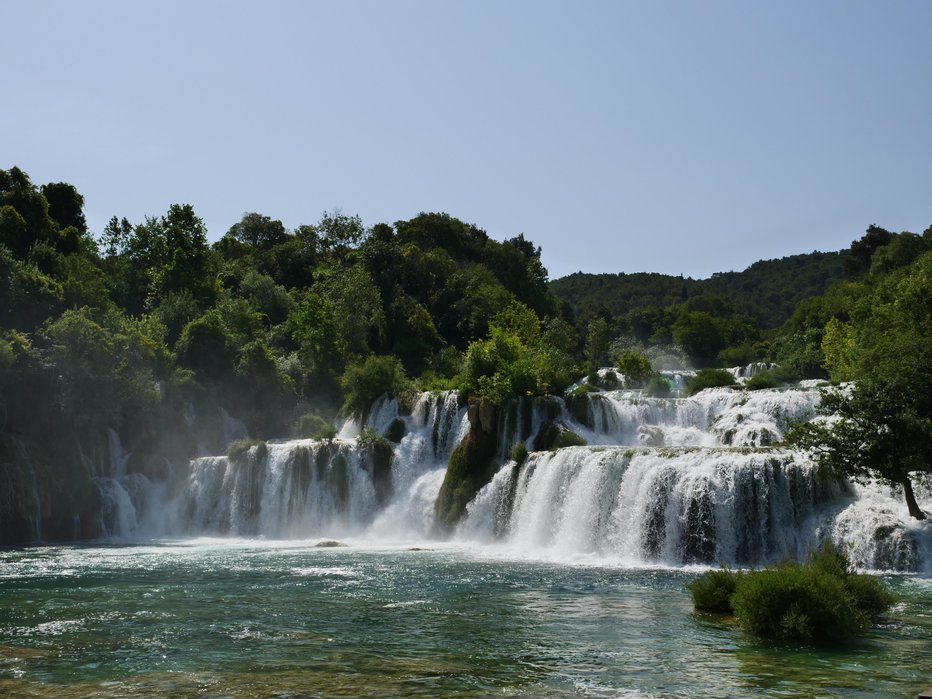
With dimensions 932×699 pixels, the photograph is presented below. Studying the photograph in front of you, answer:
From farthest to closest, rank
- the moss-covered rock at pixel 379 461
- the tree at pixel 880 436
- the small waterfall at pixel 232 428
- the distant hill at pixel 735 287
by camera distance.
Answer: the distant hill at pixel 735 287, the small waterfall at pixel 232 428, the moss-covered rock at pixel 379 461, the tree at pixel 880 436

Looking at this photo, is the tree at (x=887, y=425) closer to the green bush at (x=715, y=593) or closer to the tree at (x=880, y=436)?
the tree at (x=880, y=436)

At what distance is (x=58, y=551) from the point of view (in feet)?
112

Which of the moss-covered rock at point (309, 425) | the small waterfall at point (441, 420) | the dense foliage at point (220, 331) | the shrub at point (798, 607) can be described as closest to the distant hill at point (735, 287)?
the dense foliage at point (220, 331)

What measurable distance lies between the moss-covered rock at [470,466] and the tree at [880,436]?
50.8 ft

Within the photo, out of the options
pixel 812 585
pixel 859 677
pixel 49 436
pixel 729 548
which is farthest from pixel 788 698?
pixel 49 436

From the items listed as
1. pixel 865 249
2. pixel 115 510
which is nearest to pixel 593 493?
pixel 115 510

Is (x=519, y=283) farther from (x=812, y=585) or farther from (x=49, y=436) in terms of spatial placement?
(x=812, y=585)

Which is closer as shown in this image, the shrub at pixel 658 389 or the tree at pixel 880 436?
the tree at pixel 880 436

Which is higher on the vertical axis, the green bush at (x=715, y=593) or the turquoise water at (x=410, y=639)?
the green bush at (x=715, y=593)

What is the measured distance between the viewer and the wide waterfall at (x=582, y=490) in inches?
1097

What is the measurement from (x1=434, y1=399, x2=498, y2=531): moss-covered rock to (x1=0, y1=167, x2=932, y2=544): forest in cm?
96

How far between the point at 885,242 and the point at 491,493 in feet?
208

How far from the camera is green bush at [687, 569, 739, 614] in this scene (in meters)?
19.2

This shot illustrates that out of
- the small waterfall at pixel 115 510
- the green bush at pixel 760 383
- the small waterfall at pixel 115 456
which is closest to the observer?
the small waterfall at pixel 115 510
